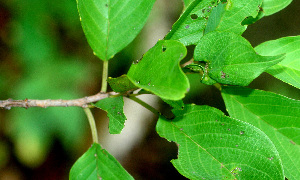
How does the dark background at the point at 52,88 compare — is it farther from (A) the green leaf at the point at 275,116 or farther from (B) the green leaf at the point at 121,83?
(B) the green leaf at the point at 121,83

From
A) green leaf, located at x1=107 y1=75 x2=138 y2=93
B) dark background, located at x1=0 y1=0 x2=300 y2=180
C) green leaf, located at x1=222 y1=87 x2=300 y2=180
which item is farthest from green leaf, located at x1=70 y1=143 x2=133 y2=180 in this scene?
dark background, located at x1=0 y1=0 x2=300 y2=180

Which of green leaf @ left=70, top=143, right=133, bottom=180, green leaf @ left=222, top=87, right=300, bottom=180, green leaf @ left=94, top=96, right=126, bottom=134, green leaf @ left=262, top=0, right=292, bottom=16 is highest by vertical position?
green leaf @ left=262, top=0, right=292, bottom=16

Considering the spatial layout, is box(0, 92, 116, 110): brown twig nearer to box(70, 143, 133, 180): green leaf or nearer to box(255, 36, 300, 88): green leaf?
box(70, 143, 133, 180): green leaf

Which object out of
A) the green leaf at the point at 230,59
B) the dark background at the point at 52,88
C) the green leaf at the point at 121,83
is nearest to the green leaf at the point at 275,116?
the green leaf at the point at 230,59

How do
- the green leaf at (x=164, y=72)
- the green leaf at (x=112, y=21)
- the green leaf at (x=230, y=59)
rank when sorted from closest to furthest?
the green leaf at (x=164, y=72) < the green leaf at (x=230, y=59) < the green leaf at (x=112, y=21)

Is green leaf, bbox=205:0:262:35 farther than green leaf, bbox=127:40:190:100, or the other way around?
green leaf, bbox=205:0:262:35

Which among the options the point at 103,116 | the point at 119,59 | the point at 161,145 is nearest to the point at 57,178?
the point at 103,116

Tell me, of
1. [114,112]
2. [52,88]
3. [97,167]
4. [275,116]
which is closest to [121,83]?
[114,112]
